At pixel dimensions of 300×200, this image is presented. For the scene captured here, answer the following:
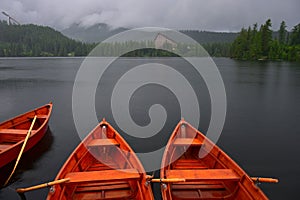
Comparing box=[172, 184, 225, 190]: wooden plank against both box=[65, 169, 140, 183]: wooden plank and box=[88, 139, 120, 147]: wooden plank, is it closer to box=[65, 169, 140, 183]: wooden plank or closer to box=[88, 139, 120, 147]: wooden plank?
box=[65, 169, 140, 183]: wooden plank

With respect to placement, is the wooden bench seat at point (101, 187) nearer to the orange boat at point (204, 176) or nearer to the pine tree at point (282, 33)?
the orange boat at point (204, 176)

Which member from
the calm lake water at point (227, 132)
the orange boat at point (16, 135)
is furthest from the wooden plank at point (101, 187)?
the orange boat at point (16, 135)

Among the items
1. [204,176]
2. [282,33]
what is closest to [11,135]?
[204,176]

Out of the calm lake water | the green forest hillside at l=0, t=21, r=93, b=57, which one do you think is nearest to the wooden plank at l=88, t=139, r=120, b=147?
the calm lake water

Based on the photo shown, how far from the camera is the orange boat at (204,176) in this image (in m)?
6.84

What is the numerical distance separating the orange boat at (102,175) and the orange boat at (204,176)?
891 millimetres

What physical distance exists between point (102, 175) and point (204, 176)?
304 cm

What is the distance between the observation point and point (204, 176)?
7098mm

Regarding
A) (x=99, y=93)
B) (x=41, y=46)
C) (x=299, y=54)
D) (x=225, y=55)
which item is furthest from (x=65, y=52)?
(x=99, y=93)

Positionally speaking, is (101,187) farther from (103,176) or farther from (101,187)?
(103,176)

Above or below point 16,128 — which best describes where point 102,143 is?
above

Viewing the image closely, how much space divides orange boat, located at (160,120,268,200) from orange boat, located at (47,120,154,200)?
0.89 meters

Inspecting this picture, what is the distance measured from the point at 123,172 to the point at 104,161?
277cm

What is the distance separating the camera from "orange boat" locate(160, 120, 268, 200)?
6.84 m
